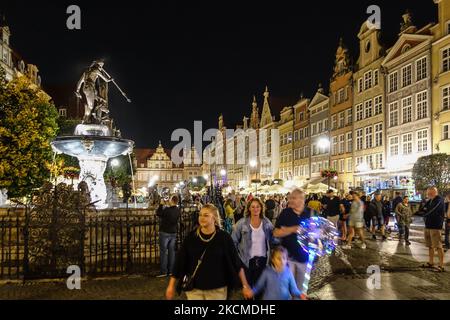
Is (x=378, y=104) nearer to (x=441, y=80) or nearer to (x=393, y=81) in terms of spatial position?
(x=393, y=81)

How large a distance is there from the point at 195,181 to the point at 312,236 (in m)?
74.6

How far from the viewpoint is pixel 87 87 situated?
647 inches

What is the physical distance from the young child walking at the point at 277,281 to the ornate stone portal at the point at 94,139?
11.6 meters

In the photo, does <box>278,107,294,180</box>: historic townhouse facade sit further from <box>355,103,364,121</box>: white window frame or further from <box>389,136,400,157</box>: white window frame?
<box>389,136,400,157</box>: white window frame

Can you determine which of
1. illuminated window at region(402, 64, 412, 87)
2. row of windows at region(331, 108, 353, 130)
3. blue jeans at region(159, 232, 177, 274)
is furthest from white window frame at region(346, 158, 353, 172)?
blue jeans at region(159, 232, 177, 274)

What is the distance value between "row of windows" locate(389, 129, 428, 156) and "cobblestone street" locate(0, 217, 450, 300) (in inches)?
894

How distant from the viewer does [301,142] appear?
57594mm

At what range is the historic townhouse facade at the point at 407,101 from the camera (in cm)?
3184

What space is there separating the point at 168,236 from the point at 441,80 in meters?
26.4

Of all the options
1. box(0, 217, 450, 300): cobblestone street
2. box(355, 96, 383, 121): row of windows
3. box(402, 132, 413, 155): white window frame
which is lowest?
box(0, 217, 450, 300): cobblestone street

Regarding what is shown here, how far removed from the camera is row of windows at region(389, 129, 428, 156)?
3194 cm

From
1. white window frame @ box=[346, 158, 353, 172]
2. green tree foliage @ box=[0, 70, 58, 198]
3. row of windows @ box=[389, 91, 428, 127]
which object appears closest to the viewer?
green tree foliage @ box=[0, 70, 58, 198]

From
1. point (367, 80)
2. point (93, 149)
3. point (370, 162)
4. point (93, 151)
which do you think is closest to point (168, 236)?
point (93, 149)
